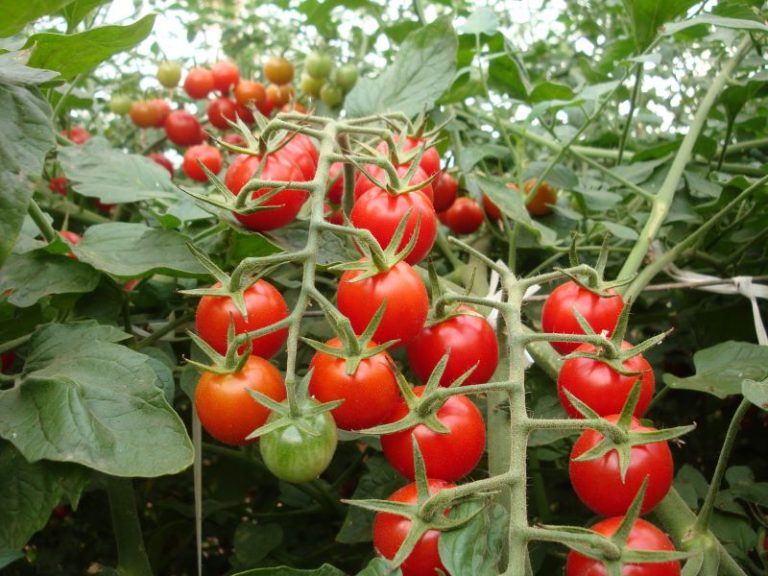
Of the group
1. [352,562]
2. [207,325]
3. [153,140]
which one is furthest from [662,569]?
[153,140]

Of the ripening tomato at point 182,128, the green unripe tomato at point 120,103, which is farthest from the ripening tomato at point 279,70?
the green unripe tomato at point 120,103

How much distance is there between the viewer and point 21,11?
567 mm

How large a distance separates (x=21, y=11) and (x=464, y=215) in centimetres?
71

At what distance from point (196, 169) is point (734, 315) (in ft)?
3.06

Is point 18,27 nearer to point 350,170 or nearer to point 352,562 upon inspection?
point 350,170

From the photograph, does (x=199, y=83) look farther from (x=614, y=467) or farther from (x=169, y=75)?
(x=614, y=467)

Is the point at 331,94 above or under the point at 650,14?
under

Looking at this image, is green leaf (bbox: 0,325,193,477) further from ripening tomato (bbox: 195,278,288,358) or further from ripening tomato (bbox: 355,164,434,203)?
ripening tomato (bbox: 355,164,434,203)

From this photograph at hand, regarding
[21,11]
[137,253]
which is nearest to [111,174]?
[137,253]

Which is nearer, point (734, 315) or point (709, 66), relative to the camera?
point (734, 315)

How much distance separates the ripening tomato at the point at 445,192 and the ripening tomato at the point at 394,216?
34cm

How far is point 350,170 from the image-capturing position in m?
0.76

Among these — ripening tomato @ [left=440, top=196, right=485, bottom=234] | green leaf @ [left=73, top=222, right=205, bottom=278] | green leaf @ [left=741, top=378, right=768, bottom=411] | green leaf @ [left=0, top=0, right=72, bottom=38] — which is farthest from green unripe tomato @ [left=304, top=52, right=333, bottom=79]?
green leaf @ [left=741, top=378, right=768, bottom=411]

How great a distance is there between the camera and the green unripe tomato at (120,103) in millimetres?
1579
